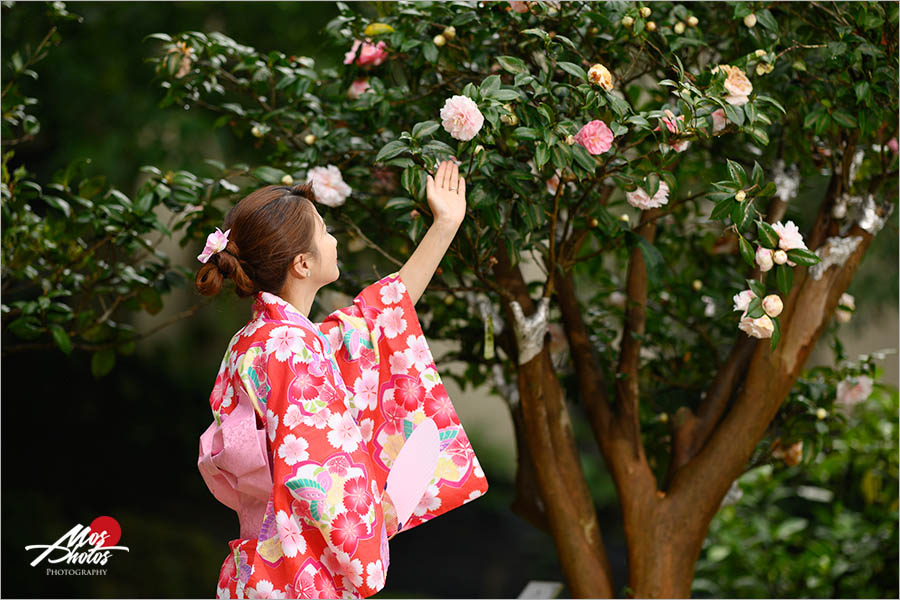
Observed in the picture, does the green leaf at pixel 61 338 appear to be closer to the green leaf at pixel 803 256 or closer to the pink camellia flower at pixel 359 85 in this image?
the pink camellia flower at pixel 359 85

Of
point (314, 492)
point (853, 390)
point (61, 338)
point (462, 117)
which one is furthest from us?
point (853, 390)

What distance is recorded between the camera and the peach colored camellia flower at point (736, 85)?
1.13 metres

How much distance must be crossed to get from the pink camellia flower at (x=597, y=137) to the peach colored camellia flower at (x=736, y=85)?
184 mm

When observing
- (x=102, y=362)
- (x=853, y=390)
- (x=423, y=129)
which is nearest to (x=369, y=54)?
(x=423, y=129)

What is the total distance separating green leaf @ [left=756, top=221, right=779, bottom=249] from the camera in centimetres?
108

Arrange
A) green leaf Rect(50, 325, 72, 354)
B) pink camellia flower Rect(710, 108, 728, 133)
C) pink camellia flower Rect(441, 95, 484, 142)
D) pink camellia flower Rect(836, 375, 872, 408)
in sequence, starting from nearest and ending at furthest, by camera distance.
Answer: pink camellia flower Rect(441, 95, 484, 142), pink camellia flower Rect(710, 108, 728, 133), green leaf Rect(50, 325, 72, 354), pink camellia flower Rect(836, 375, 872, 408)

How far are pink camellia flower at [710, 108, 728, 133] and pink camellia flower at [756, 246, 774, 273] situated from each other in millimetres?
192

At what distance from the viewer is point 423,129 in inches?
44.4

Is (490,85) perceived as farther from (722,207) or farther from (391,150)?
(722,207)

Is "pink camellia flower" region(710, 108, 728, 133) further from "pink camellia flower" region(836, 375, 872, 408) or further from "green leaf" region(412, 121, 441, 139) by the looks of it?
"pink camellia flower" region(836, 375, 872, 408)

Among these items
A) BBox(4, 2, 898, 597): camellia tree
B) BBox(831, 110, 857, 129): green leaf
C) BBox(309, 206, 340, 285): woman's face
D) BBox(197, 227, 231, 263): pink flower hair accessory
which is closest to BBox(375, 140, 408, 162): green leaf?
BBox(4, 2, 898, 597): camellia tree

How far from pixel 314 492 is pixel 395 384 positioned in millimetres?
206

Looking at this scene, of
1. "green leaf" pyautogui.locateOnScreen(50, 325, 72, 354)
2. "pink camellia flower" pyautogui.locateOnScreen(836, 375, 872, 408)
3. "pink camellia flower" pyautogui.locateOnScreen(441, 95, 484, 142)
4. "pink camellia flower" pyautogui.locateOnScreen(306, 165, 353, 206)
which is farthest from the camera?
"pink camellia flower" pyautogui.locateOnScreen(836, 375, 872, 408)

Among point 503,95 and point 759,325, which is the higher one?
point 503,95
